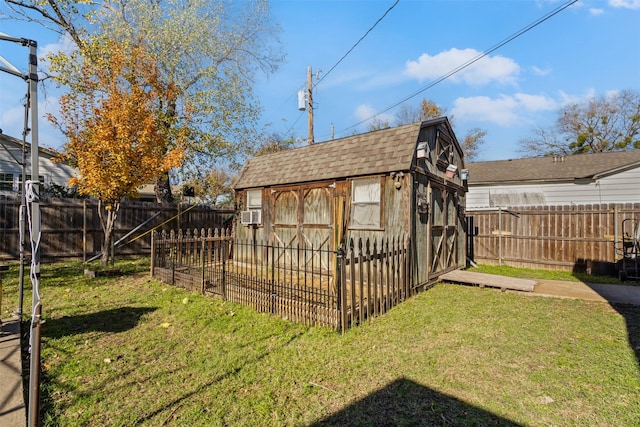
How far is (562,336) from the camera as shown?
4.59 metres

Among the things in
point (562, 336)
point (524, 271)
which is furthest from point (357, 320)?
point (524, 271)

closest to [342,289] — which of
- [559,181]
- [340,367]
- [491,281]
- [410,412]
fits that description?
[340,367]

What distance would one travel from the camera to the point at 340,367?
3.65 metres

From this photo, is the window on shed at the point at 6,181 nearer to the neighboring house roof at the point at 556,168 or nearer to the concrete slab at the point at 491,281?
the concrete slab at the point at 491,281

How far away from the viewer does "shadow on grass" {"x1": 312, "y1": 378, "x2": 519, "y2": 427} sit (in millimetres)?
2680

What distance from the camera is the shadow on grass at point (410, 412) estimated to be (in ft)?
8.79

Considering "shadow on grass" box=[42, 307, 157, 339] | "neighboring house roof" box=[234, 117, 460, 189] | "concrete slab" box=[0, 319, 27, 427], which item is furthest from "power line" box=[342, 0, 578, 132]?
"concrete slab" box=[0, 319, 27, 427]

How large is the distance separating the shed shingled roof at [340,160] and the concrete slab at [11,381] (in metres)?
6.75

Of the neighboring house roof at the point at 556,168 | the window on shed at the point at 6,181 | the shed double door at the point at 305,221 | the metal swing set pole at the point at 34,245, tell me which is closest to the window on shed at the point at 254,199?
the shed double door at the point at 305,221

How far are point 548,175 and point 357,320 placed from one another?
51.4ft

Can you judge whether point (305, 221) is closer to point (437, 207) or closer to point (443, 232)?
point (437, 207)

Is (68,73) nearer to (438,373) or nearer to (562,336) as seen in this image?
(438,373)

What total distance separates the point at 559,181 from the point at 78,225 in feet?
69.2

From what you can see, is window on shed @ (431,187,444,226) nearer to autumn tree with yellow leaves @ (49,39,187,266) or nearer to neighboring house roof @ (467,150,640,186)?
autumn tree with yellow leaves @ (49,39,187,266)
